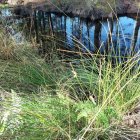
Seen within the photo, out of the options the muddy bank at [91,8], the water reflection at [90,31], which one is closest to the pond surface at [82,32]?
the water reflection at [90,31]

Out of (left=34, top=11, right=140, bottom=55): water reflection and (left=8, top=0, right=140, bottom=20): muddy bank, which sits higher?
(left=8, top=0, right=140, bottom=20): muddy bank

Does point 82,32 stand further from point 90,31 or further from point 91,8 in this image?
point 91,8

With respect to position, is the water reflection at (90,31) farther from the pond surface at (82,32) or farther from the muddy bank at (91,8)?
the muddy bank at (91,8)

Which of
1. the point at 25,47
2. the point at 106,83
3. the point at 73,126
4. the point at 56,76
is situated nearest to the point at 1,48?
the point at 25,47

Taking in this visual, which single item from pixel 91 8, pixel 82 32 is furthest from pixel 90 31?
pixel 91 8

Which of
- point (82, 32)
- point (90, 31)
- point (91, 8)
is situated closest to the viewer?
point (82, 32)

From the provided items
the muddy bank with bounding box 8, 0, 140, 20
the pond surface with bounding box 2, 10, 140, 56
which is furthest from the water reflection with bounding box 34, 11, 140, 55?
the muddy bank with bounding box 8, 0, 140, 20

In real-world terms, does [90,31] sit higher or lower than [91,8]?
lower

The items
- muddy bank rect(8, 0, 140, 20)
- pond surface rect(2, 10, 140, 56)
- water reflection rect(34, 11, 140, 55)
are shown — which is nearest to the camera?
pond surface rect(2, 10, 140, 56)

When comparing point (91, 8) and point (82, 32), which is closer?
point (82, 32)

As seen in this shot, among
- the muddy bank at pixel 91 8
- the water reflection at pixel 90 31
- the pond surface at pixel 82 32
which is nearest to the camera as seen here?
the pond surface at pixel 82 32

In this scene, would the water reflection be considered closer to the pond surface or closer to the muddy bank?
the pond surface

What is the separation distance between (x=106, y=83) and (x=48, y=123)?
68 centimetres

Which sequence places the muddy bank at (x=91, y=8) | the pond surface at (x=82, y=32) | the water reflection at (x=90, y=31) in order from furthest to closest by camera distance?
the muddy bank at (x=91, y=8)
the water reflection at (x=90, y=31)
the pond surface at (x=82, y=32)
